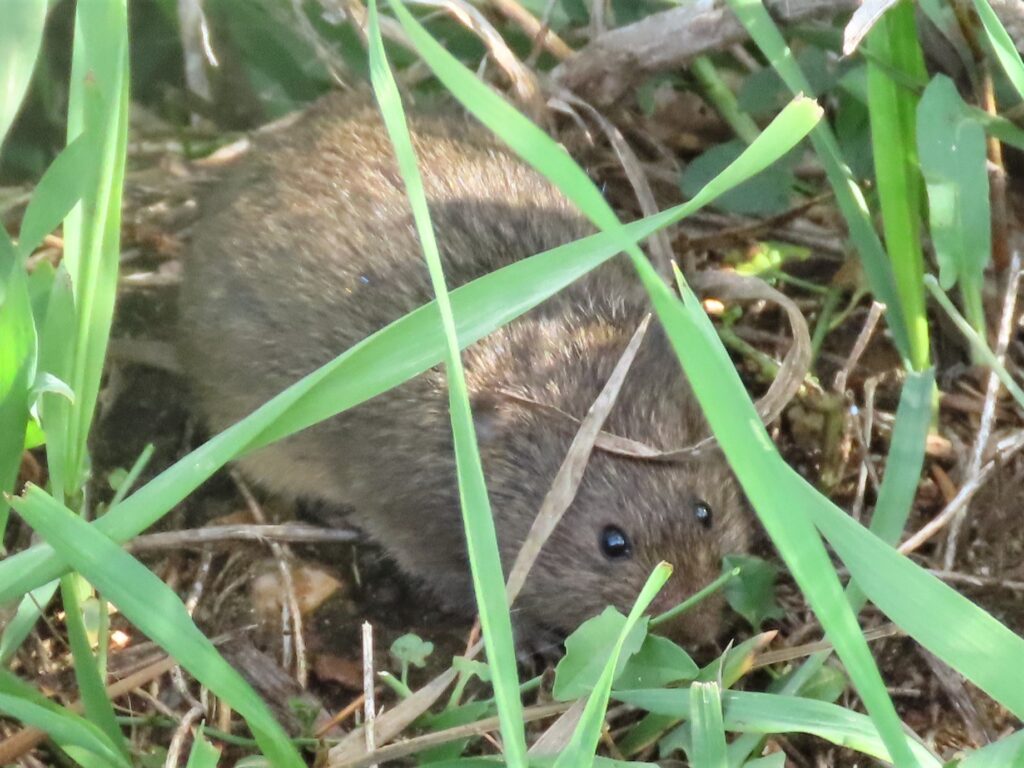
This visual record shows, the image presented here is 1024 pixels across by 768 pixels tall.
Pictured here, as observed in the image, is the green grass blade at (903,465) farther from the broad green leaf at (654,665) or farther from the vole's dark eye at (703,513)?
the vole's dark eye at (703,513)

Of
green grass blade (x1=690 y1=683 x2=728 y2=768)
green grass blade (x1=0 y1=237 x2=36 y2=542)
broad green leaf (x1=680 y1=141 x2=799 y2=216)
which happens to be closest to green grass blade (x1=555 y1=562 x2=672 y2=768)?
green grass blade (x1=690 y1=683 x2=728 y2=768)

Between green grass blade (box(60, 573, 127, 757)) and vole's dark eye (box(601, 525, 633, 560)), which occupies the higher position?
green grass blade (box(60, 573, 127, 757))

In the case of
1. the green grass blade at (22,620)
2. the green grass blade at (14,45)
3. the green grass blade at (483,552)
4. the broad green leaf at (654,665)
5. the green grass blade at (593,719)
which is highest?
the green grass blade at (14,45)

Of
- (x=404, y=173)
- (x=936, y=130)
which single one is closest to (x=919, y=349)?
(x=936, y=130)

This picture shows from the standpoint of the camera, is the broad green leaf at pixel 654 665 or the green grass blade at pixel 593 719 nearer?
the green grass blade at pixel 593 719

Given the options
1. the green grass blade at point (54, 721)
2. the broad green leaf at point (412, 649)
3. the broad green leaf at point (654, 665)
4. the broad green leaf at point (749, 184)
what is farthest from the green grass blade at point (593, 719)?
the broad green leaf at point (749, 184)

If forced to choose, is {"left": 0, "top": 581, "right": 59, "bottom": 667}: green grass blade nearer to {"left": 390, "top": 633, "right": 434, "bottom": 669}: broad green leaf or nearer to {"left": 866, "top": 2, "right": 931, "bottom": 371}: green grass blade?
{"left": 390, "top": 633, "right": 434, "bottom": 669}: broad green leaf

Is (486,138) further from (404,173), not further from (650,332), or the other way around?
(404,173)
